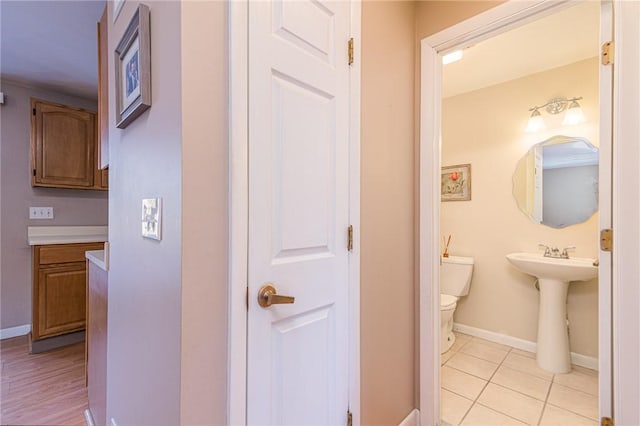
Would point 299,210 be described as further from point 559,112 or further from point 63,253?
point 63,253

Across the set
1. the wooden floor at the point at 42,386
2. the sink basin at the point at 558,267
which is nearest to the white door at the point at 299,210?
the wooden floor at the point at 42,386

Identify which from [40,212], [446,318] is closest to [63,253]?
[40,212]

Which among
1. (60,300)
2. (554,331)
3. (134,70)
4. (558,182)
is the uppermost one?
(134,70)

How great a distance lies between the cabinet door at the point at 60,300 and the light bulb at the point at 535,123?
Answer: 413 centimetres

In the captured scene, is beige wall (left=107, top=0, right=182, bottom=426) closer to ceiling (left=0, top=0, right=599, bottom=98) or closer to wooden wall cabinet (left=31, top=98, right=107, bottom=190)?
ceiling (left=0, top=0, right=599, bottom=98)

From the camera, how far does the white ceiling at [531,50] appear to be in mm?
1832

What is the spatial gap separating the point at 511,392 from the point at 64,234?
13.4ft

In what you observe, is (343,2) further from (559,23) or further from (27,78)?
(27,78)

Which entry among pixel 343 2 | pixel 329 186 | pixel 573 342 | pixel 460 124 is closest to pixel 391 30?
pixel 343 2

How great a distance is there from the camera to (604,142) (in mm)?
1144

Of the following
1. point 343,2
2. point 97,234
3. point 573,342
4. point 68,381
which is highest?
point 343,2

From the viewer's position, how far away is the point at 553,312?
221cm

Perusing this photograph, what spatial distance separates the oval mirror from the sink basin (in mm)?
345

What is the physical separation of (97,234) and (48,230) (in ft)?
1.28
